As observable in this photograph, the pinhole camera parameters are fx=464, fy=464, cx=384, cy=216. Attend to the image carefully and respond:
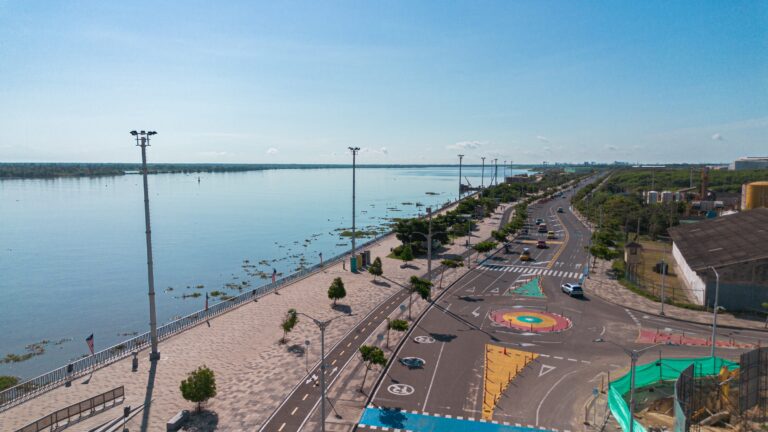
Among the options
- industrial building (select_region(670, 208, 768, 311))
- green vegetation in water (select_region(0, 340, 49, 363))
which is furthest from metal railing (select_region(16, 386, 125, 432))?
industrial building (select_region(670, 208, 768, 311))

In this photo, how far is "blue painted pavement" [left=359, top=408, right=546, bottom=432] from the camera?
2753cm

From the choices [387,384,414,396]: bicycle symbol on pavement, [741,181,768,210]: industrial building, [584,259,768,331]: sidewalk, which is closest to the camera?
[387,384,414,396]: bicycle symbol on pavement

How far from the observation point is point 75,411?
1126 inches

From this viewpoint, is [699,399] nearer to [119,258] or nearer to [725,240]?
[725,240]

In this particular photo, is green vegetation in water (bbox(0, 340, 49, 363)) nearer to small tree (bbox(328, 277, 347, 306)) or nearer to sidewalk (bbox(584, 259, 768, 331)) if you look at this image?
small tree (bbox(328, 277, 347, 306))

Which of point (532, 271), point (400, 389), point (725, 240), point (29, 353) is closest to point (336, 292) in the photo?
point (400, 389)

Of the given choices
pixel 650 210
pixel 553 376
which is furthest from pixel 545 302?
pixel 650 210

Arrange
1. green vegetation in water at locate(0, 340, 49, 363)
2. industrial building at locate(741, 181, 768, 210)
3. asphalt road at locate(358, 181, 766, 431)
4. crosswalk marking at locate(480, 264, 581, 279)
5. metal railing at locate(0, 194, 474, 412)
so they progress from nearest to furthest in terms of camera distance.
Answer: asphalt road at locate(358, 181, 766, 431), metal railing at locate(0, 194, 474, 412), green vegetation in water at locate(0, 340, 49, 363), crosswalk marking at locate(480, 264, 581, 279), industrial building at locate(741, 181, 768, 210)

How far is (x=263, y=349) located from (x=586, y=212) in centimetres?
11648

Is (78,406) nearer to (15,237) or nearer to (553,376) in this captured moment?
(553,376)

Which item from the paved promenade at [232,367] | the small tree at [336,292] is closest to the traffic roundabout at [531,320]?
the paved promenade at [232,367]

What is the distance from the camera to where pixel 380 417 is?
29.0 m

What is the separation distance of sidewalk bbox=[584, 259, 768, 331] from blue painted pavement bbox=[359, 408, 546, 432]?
30.8m

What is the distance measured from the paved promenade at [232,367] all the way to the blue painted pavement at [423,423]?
5.56 metres
